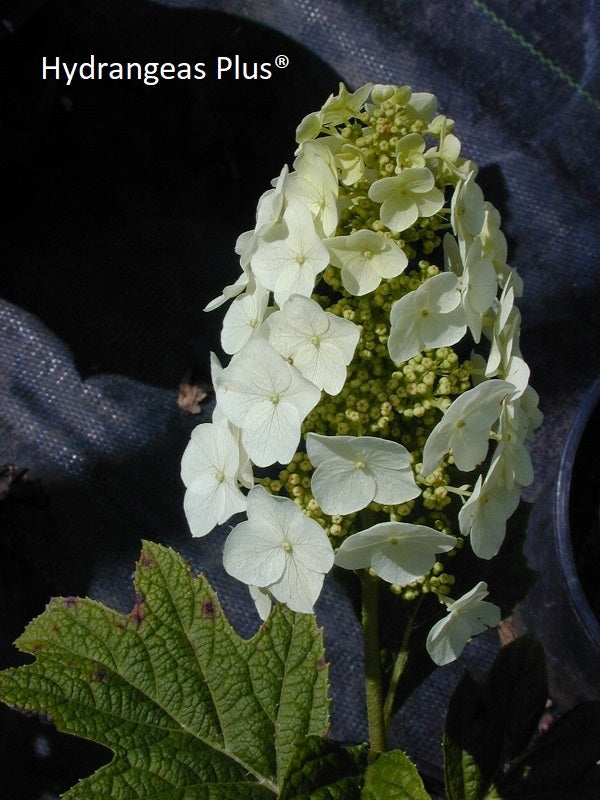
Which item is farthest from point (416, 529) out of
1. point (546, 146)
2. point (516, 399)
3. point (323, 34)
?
point (323, 34)

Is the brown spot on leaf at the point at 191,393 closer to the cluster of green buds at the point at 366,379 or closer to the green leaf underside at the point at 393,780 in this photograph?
the cluster of green buds at the point at 366,379

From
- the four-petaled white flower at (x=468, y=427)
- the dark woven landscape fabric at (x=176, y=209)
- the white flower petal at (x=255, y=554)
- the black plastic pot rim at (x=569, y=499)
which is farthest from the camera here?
the dark woven landscape fabric at (x=176, y=209)

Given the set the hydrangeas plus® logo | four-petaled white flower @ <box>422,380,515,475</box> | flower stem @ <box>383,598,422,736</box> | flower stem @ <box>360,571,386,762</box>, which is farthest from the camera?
the hydrangeas plus® logo

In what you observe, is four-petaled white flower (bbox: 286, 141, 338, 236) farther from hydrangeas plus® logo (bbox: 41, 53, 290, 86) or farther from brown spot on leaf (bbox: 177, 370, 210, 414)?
hydrangeas plus® logo (bbox: 41, 53, 290, 86)

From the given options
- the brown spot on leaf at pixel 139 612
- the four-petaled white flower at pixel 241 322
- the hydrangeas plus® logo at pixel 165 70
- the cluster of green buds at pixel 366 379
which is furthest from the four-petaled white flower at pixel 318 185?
the hydrangeas plus® logo at pixel 165 70

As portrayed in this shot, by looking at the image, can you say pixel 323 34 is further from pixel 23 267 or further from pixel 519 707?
pixel 519 707

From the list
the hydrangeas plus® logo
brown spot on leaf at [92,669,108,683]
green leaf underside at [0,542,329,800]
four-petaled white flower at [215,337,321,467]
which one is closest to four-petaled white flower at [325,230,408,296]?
four-petaled white flower at [215,337,321,467]
